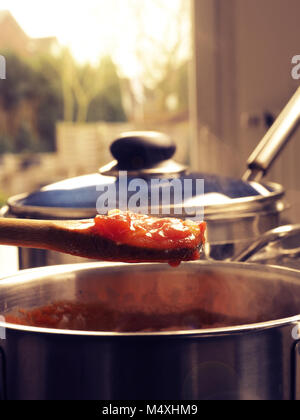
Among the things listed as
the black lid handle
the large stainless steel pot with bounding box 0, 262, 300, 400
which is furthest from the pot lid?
the large stainless steel pot with bounding box 0, 262, 300, 400

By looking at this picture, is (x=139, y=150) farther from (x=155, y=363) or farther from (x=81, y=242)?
(x=155, y=363)

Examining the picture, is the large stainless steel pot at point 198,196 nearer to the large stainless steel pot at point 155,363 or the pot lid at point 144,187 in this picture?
the pot lid at point 144,187

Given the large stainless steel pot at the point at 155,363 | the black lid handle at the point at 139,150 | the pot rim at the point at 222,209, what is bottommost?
the large stainless steel pot at the point at 155,363

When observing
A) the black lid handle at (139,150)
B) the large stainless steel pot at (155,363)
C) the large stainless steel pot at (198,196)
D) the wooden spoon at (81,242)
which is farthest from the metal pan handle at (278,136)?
the large stainless steel pot at (155,363)

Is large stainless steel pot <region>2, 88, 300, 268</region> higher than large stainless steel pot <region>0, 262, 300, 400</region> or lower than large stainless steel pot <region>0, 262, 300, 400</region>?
higher

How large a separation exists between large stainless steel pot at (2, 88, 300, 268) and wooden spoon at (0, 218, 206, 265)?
0.35 meters

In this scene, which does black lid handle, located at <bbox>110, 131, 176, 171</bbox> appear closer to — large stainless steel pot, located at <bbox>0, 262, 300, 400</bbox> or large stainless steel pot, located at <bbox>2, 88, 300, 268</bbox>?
large stainless steel pot, located at <bbox>2, 88, 300, 268</bbox>

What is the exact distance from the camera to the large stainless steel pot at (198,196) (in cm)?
119

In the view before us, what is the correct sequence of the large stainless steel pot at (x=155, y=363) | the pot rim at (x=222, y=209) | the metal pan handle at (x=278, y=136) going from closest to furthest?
the large stainless steel pot at (x=155, y=363) < the pot rim at (x=222, y=209) < the metal pan handle at (x=278, y=136)

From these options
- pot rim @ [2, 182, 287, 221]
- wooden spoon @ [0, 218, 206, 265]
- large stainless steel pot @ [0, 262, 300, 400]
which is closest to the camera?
large stainless steel pot @ [0, 262, 300, 400]

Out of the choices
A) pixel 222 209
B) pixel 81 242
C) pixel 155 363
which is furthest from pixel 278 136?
pixel 155 363

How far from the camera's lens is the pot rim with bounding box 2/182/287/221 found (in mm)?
1178

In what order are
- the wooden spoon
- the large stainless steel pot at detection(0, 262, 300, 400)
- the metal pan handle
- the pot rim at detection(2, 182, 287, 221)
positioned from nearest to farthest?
the large stainless steel pot at detection(0, 262, 300, 400) → the wooden spoon → the pot rim at detection(2, 182, 287, 221) → the metal pan handle
